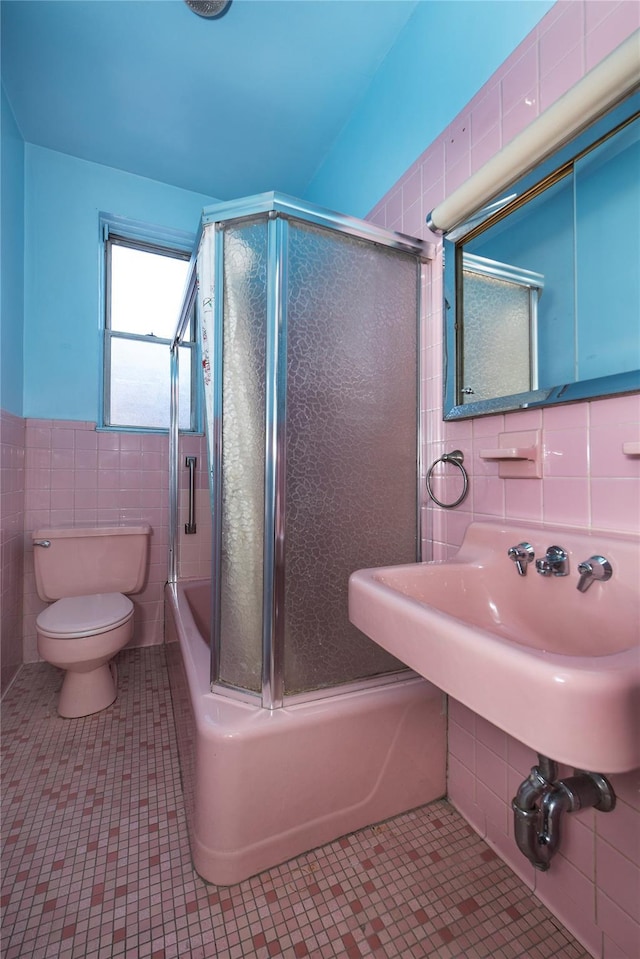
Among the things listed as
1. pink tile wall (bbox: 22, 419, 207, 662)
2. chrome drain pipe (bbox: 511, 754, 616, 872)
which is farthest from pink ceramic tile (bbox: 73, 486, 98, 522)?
chrome drain pipe (bbox: 511, 754, 616, 872)

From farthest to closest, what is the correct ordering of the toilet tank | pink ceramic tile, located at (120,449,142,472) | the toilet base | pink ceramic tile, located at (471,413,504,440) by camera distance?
1. pink ceramic tile, located at (120,449,142,472)
2. the toilet tank
3. the toilet base
4. pink ceramic tile, located at (471,413,504,440)


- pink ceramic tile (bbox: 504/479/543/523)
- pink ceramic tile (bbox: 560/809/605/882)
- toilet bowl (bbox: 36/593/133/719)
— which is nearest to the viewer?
pink ceramic tile (bbox: 560/809/605/882)

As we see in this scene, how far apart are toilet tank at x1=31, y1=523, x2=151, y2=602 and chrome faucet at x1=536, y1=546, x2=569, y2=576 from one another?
1.94 metres

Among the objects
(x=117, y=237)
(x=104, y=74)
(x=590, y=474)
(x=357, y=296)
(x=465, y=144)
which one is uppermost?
(x=104, y=74)

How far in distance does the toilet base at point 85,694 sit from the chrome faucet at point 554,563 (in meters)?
1.84

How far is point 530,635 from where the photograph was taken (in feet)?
2.74

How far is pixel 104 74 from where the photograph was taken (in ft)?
5.39

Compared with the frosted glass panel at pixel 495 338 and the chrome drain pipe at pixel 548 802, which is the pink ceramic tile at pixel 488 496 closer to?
the frosted glass panel at pixel 495 338

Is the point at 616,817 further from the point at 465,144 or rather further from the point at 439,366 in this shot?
the point at 465,144

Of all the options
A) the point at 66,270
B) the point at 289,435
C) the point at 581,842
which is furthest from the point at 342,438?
the point at 66,270

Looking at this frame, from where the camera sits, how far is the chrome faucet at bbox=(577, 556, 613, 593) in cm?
70

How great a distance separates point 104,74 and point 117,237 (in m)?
0.86

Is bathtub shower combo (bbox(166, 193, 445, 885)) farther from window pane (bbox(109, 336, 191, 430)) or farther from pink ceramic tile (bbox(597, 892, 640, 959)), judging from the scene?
window pane (bbox(109, 336, 191, 430))

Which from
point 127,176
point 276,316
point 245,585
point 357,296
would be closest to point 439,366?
point 357,296
